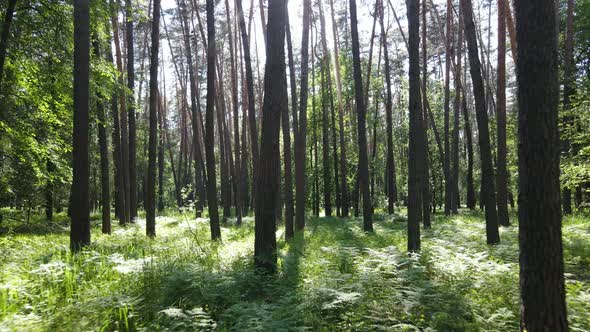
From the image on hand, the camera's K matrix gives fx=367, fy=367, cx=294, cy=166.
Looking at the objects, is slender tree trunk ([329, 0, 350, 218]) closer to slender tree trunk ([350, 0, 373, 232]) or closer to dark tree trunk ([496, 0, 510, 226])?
slender tree trunk ([350, 0, 373, 232])

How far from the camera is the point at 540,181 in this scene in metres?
3.21

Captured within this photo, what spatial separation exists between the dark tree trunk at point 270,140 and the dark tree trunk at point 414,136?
11.0 ft

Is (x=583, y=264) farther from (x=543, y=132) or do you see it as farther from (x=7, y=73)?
(x=7, y=73)

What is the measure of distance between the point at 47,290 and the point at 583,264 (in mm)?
9160

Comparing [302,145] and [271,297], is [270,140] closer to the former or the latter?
[271,297]

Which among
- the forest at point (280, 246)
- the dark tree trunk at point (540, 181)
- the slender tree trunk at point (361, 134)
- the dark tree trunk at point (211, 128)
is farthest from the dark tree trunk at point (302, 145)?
the dark tree trunk at point (540, 181)

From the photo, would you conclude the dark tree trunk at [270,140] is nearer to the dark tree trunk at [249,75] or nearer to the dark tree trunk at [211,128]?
the dark tree trunk at [211,128]

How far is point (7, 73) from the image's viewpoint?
418 inches

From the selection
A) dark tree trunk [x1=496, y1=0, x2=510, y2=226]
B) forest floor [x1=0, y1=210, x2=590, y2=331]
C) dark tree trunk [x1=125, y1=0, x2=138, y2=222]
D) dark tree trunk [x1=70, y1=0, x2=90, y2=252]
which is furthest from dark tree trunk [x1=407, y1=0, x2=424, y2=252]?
dark tree trunk [x1=125, y1=0, x2=138, y2=222]

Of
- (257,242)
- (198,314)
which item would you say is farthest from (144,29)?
(198,314)

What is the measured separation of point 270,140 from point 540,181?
4.67m

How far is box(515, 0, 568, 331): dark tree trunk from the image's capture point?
3164 mm

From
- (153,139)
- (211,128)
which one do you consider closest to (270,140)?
(211,128)

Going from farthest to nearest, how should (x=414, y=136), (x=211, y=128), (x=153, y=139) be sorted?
(x=153, y=139) < (x=211, y=128) < (x=414, y=136)
